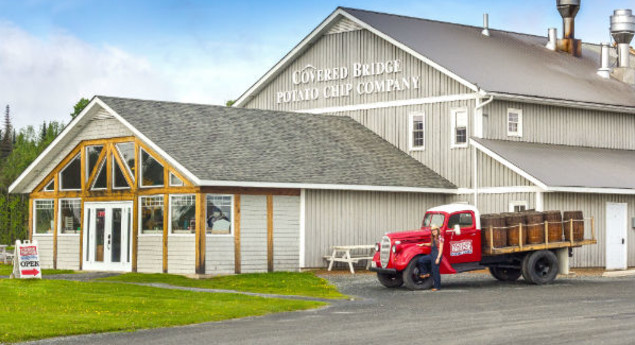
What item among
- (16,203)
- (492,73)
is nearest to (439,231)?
(492,73)

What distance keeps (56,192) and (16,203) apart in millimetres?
20397

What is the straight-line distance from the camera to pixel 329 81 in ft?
145

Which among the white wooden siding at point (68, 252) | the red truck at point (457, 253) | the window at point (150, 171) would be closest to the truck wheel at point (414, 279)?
the red truck at point (457, 253)

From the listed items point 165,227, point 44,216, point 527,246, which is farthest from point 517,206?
point 44,216

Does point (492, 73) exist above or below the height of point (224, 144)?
above

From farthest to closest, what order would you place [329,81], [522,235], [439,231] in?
[329,81] < [522,235] < [439,231]

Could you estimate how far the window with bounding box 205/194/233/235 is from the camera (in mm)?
33188

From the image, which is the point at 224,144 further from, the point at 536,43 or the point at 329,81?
the point at 536,43

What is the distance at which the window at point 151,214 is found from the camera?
34.2 meters

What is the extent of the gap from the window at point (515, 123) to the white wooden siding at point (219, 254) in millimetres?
12443

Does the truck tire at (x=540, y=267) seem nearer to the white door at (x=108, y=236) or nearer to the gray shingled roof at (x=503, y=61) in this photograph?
the gray shingled roof at (x=503, y=61)

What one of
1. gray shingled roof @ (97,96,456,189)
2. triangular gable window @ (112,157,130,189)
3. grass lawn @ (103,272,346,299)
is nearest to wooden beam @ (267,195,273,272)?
grass lawn @ (103,272,346,299)

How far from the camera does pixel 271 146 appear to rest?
36875 mm

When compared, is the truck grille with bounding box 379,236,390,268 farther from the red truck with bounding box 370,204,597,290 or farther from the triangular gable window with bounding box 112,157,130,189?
the triangular gable window with bounding box 112,157,130,189
